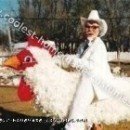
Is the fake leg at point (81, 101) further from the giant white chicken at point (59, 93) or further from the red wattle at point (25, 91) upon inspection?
the red wattle at point (25, 91)

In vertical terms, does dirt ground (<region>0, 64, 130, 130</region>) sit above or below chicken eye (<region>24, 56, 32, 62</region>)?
below

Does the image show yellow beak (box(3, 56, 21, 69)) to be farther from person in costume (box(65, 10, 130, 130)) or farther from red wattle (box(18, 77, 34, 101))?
person in costume (box(65, 10, 130, 130))

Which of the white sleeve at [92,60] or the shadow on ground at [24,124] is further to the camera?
the shadow on ground at [24,124]

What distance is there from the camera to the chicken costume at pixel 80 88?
224 cm

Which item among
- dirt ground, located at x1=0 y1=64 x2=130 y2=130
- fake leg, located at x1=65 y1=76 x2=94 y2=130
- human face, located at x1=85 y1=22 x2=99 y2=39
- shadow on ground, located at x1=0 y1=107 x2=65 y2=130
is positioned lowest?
dirt ground, located at x1=0 y1=64 x2=130 y2=130

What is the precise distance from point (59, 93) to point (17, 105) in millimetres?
1279

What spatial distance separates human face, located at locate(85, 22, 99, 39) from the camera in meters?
2.29

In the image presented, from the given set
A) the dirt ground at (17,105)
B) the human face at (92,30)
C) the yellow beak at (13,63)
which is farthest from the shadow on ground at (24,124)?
the human face at (92,30)

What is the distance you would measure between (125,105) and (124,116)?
0.16ft

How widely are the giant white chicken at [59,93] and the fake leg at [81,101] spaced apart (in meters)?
0.03

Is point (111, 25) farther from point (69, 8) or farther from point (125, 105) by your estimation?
point (125, 105)

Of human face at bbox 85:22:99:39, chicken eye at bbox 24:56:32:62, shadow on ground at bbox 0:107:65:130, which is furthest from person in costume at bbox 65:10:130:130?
shadow on ground at bbox 0:107:65:130

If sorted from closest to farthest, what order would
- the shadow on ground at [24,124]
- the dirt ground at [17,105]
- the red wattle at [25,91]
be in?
the red wattle at [25,91] < the shadow on ground at [24,124] < the dirt ground at [17,105]

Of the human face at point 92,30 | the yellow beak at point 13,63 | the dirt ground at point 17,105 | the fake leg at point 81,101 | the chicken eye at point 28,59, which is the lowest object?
the dirt ground at point 17,105
